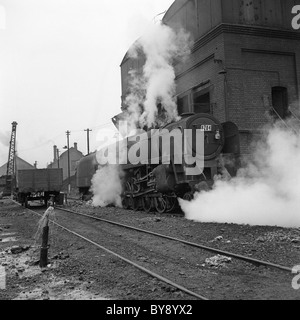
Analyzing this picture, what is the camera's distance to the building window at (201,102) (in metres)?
16.4

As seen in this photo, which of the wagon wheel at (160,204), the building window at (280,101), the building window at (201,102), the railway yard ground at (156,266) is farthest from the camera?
the building window at (201,102)

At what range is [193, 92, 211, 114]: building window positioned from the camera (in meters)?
16.4

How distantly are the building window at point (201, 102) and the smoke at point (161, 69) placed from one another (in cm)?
120

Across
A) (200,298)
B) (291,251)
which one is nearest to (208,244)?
(291,251)

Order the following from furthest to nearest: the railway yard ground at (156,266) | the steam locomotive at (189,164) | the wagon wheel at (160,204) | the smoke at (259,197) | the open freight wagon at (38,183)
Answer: the open freight wagon at (38,183)
the wagon wheel at (160,204)
the steam locomotive at (189,164)
the smoke at (259,197)
the railway yard ground at (156,266)

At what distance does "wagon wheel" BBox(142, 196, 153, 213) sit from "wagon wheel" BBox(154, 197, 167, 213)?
0.37m

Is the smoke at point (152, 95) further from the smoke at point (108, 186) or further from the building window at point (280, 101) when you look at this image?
the building window at point (280, 101)

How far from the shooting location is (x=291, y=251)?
5.80 meters

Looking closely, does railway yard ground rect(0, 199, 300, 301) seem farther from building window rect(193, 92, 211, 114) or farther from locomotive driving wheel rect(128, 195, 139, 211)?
building window rect(193, 92, 211, 114)

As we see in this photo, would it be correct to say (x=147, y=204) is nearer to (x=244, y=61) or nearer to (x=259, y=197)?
(x=259, y=197)

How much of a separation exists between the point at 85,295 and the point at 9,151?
46124 millimetres

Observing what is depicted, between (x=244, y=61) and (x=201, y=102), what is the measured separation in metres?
2.78

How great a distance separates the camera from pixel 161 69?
17719mm

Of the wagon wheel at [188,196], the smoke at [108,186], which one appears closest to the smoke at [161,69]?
the smoke at [108,186]
